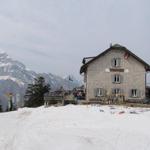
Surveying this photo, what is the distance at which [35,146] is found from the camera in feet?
76.7

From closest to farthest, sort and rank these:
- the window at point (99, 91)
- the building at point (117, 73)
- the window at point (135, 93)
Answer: the window at point (99, 91)
the window at point (135, 93)
the building at point (117, 73)

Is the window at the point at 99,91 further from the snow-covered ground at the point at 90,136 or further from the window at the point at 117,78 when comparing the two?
the snow-covered ground at the point at 90,136

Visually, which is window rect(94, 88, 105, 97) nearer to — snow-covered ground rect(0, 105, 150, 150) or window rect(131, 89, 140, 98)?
window rect(131, 89, 140, 98)

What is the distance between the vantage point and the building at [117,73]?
6662cm

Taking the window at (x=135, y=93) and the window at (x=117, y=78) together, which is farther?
the window at (x=117, y=78)

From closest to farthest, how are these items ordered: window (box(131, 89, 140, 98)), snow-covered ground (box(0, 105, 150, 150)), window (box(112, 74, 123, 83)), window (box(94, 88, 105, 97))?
snow-covered ground (box(0, 105, 150, 150)), window (box(94, 88, 105, 97)), window (box(131, 89, 140, 98)), window (box(112, 74, 123, 83))

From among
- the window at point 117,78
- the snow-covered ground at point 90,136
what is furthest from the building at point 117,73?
the snow-covered ground at point 90,136

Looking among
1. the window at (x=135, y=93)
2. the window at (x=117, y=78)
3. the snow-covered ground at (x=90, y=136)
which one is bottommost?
the snow-covered ground at (x=90, y=136)

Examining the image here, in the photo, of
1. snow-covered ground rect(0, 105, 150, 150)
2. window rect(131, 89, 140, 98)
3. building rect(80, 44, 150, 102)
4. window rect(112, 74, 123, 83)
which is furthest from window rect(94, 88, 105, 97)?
snow-covered ground rect(0, 105, 150, 150)

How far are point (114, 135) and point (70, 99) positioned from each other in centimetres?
3436

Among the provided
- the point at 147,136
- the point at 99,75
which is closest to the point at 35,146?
the point at 147,136

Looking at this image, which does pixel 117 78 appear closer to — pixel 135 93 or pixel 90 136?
pixel 135 93

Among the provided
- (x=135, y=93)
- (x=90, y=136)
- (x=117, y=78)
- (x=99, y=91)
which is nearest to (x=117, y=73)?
(x=117, y=78)

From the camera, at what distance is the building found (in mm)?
66625
